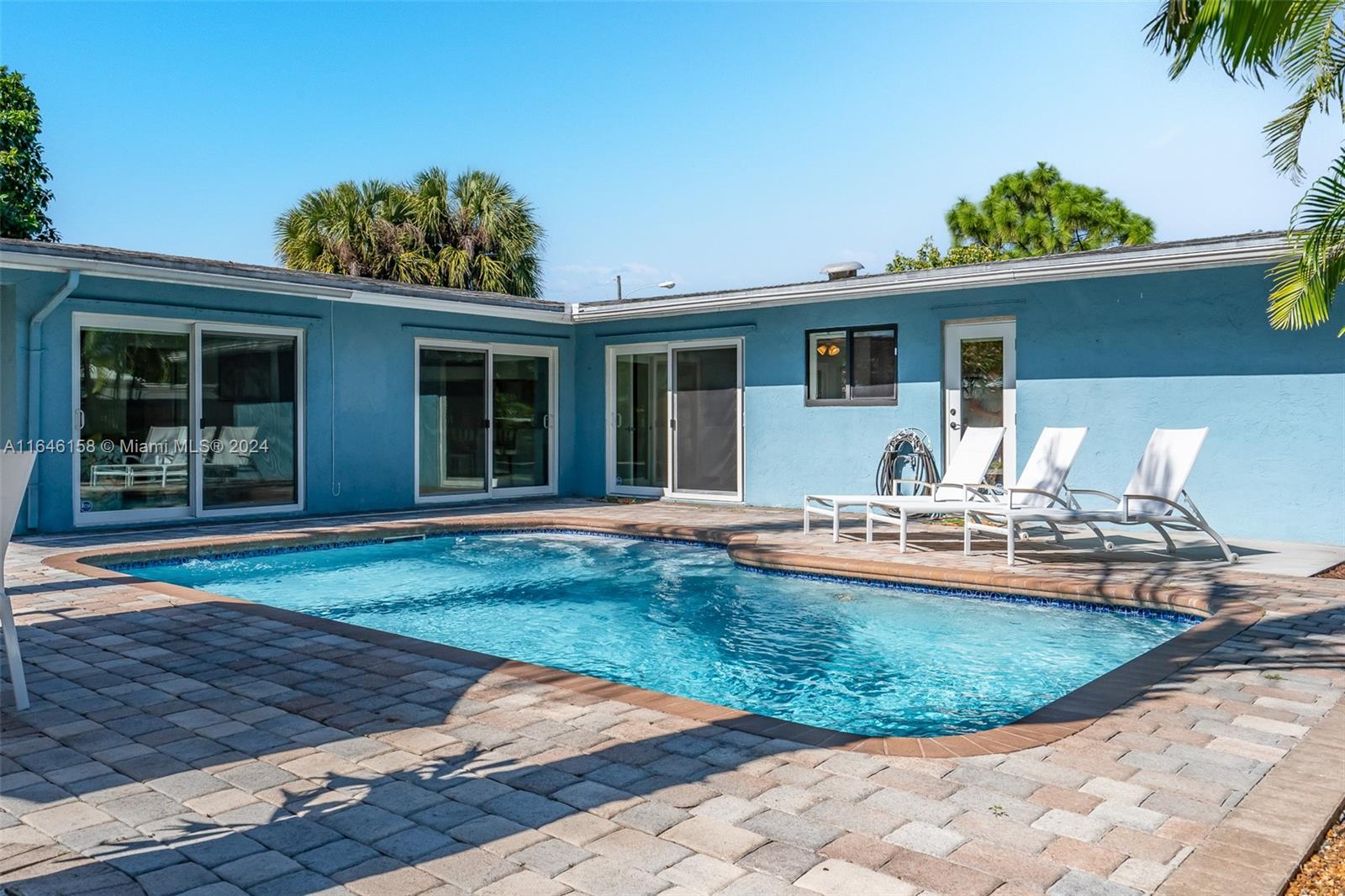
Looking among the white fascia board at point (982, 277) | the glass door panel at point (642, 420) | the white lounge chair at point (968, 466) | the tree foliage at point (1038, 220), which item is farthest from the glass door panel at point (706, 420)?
the tree foliage at point (1038, 220)

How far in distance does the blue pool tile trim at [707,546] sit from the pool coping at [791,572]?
2 centimetres

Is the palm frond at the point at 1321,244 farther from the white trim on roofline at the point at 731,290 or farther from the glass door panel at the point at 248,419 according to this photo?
the glass door panel at the point at 248,419

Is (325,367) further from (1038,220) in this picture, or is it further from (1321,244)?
(1038,220)

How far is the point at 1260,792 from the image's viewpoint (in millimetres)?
2777

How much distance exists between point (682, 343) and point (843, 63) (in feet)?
13.6

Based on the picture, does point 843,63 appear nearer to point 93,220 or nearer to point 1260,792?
point 1260,792

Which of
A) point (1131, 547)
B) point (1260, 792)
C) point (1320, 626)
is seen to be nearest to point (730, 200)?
point (1131, 547)

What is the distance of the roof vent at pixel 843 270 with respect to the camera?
11.7 metres

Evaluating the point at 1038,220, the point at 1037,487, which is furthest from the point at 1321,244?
the point at 1038,220

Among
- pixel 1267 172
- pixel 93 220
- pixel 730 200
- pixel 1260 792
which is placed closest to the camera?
pixel 1260 792

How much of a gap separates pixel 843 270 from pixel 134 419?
7.87 meters

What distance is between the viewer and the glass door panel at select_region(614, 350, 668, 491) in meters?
13.3

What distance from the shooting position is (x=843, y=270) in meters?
11.7

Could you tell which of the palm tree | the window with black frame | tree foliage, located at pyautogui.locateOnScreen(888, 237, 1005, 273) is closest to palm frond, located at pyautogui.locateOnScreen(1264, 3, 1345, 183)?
the palm tree
